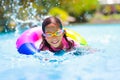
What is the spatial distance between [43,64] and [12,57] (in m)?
0.84

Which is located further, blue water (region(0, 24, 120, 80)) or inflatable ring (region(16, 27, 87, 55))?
inflatable ring (region(16, 27, 87, 55))

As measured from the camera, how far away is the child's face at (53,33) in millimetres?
4484

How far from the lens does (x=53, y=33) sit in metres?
4.48

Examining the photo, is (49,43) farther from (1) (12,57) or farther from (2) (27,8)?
(2) (27,8)

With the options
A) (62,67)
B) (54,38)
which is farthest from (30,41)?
(62,67)

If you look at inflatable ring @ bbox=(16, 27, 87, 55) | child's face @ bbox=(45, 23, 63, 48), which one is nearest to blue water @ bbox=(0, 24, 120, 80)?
inflatable ring @ bbox=(16, 27, 87, 55)

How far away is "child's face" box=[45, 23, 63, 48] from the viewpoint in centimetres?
448

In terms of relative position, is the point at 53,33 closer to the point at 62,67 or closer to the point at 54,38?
the point at 54,38

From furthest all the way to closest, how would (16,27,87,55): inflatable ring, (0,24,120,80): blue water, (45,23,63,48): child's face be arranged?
1. (16,27,87,55): inflatable ring
2. (45,23,63,48): child's face
3. (0,24,120,80): blue water

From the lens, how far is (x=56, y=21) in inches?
179

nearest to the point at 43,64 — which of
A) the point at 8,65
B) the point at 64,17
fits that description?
the point at 8,65

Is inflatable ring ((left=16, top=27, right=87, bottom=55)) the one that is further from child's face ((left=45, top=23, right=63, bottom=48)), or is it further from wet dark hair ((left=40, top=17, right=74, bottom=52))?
child's face ((left=45, top=23, right=63, bottom=48))

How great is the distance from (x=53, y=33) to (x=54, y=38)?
0.08 metres

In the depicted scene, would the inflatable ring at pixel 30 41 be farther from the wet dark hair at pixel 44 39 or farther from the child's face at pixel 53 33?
the child's face at pixel 53 33
